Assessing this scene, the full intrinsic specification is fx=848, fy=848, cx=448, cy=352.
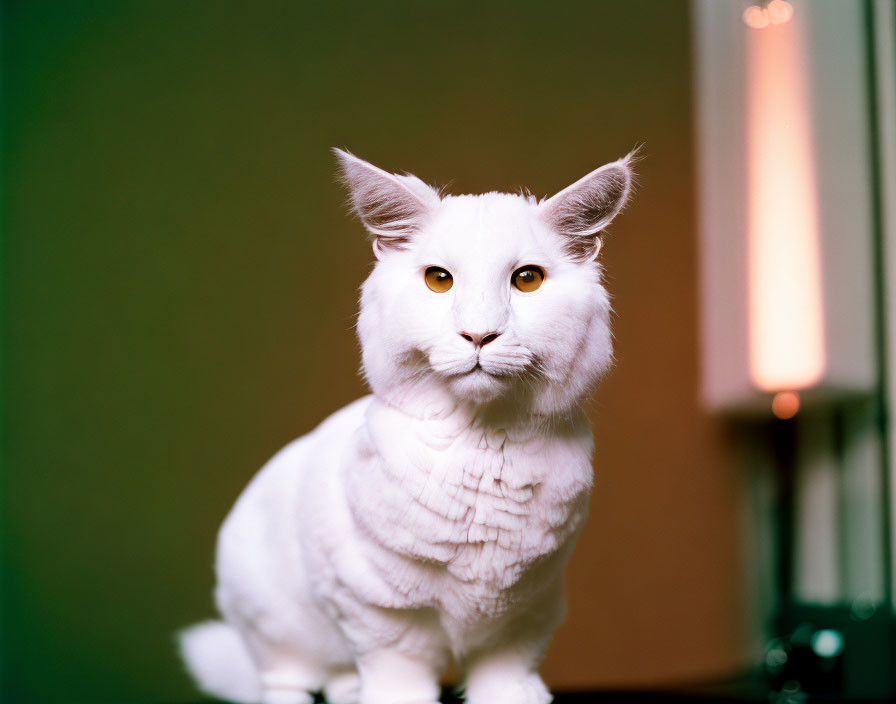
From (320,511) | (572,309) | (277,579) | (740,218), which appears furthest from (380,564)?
(740,218)

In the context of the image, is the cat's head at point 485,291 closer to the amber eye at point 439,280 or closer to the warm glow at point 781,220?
the amber eye at point 439,280

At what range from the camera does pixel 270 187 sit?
1.75 m

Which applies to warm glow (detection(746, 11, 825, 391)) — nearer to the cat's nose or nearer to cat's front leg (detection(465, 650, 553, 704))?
cat's front leg (detection(465, 650, 553, 704))

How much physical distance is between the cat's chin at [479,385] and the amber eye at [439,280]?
0.09 meters

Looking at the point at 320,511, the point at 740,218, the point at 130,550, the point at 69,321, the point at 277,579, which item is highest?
the point at 740,218

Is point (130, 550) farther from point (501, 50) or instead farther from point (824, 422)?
point (824, 422)

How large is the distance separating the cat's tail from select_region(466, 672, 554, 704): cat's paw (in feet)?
0.98

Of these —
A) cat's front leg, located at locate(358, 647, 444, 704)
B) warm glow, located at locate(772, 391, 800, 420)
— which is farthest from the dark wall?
warm glow, located at locate(772, 391, 800, 420)

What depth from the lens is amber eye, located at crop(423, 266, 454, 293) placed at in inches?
31.6

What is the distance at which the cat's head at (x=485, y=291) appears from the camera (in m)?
0.76

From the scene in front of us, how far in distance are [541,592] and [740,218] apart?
1771mm

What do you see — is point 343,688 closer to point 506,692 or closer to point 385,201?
point 506,692

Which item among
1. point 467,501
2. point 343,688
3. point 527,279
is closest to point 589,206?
point 527,279

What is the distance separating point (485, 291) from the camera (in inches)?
30.1
